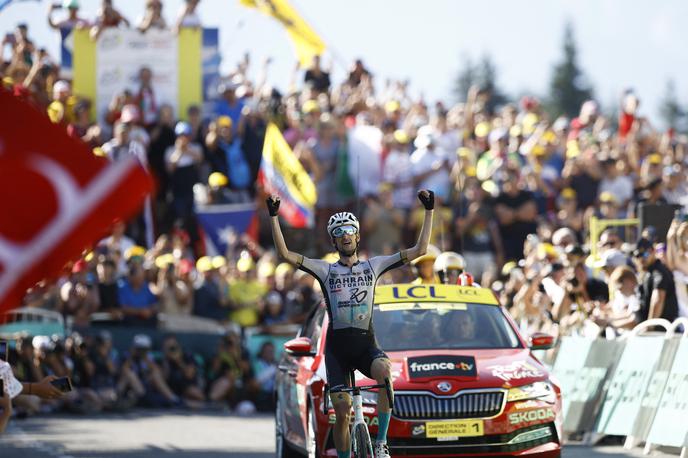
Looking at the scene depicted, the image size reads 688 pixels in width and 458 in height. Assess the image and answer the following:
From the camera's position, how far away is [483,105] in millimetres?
32125

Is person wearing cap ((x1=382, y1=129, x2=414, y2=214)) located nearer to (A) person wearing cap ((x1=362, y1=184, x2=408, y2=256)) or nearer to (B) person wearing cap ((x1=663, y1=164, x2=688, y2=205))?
(A) person wearing cap ((x1=362, y1=184, x2=408, y2=256))

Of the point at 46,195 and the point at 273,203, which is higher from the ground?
the point at 46,195

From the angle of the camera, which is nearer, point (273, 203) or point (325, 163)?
point (273, 203)

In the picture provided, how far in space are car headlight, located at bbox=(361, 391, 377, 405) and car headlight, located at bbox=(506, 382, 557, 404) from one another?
110 cm

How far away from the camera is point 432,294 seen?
47.7 ft

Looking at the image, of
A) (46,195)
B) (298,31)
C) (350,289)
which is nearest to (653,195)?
(298,31)

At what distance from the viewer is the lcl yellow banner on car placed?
14.5 meters

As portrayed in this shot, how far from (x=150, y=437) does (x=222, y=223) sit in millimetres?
7710

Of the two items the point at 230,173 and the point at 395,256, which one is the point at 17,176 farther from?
the point at 230,173

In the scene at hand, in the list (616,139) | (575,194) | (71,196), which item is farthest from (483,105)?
(71,196)

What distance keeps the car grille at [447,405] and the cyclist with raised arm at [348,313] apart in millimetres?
772

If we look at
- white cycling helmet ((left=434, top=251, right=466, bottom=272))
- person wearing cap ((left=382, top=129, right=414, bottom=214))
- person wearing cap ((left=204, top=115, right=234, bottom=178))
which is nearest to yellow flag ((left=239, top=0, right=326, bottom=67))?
person wearing cap ((left=382, top=129, right=414, bottom=214))

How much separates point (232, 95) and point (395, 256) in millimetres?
15685

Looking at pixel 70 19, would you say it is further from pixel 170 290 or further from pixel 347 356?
pixel 347 356
